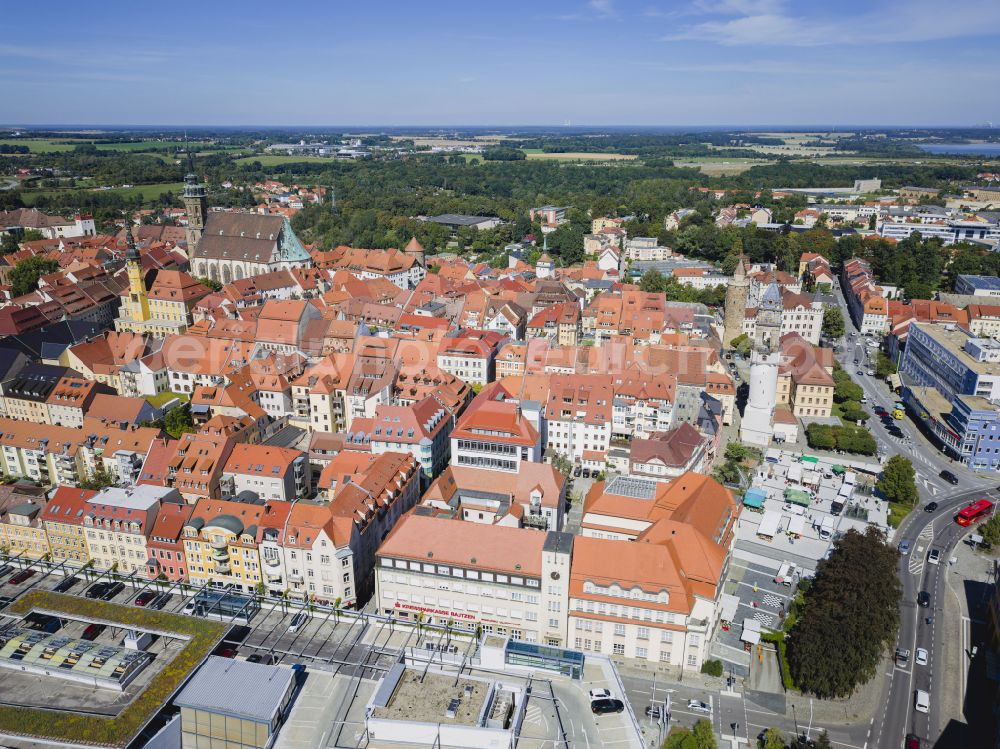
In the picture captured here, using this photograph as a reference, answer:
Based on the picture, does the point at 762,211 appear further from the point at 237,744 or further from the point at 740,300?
the point at 237,744

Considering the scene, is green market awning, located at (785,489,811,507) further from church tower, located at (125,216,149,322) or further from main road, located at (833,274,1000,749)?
church tower, located at (125,216,149,322)

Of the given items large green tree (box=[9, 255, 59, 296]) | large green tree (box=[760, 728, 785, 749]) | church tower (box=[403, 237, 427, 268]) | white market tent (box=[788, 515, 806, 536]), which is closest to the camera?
large green tree (box=[760, 728, 785, 749])

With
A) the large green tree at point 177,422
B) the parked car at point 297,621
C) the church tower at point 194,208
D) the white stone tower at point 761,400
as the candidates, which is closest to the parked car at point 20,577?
the large green tree at point 177,422

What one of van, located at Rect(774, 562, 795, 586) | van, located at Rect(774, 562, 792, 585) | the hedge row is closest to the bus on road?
van, located at Rect(774, 562, 795, 586)

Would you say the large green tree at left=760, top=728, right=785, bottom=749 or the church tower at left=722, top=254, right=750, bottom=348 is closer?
the large green tree at left=760, top=728, right=785, bottom=749

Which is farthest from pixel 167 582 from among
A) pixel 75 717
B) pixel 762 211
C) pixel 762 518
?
pixel 762 211

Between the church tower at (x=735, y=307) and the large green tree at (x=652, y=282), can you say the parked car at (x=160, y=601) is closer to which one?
the church tower at (x=735, y=307)
